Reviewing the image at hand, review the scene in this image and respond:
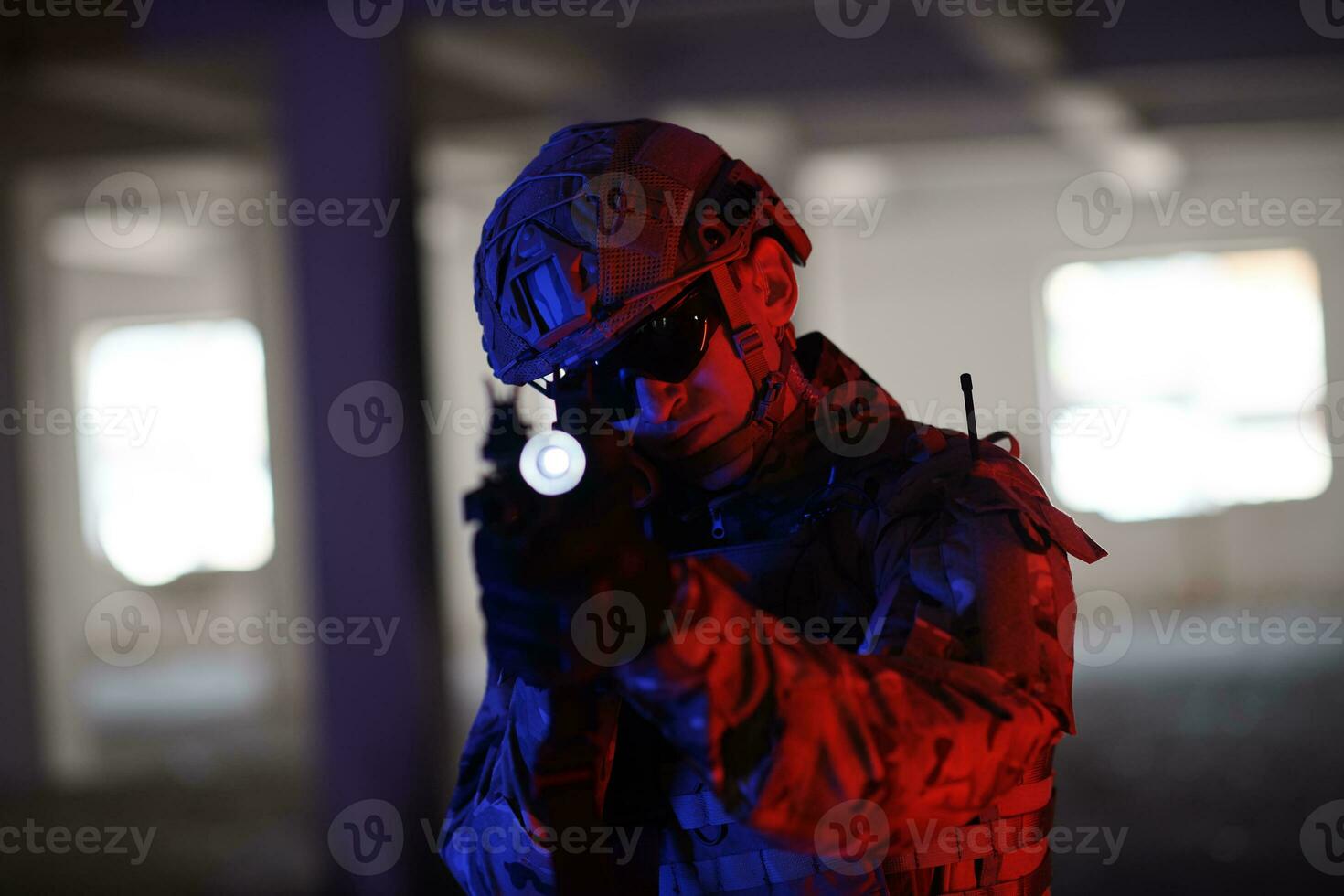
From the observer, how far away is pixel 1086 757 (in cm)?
423

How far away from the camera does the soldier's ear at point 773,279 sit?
1.13 m

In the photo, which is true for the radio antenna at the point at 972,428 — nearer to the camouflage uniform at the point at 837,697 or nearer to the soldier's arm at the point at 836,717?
the camouflage uniform at the point at 837,697

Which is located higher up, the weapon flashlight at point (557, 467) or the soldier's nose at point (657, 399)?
the soldier's nose at point (657, 399)

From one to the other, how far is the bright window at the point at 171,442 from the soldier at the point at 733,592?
5256 mm

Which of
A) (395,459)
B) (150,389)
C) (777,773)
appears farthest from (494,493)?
(150,389)

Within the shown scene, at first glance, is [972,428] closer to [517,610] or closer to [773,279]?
[773,279]

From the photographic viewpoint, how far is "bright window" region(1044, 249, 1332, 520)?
6.50 meters

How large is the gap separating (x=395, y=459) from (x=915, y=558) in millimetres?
2612

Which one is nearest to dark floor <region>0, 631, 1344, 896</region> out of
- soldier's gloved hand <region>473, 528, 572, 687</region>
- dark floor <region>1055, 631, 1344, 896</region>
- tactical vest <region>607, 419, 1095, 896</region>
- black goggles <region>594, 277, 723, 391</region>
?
dark floor <region>1055, 631, 1344, 896</region>

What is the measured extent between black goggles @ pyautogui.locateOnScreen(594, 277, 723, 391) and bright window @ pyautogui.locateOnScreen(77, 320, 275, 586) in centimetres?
530

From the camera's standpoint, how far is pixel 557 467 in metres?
0.65

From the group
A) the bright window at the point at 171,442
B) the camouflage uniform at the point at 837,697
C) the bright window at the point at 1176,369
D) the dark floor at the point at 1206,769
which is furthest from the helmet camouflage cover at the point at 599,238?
the bright window at the point at 1176,369

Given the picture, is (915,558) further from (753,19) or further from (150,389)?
(150,389)

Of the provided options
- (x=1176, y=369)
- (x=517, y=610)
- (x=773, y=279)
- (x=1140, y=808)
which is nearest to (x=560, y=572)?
(x=517, y=610)
